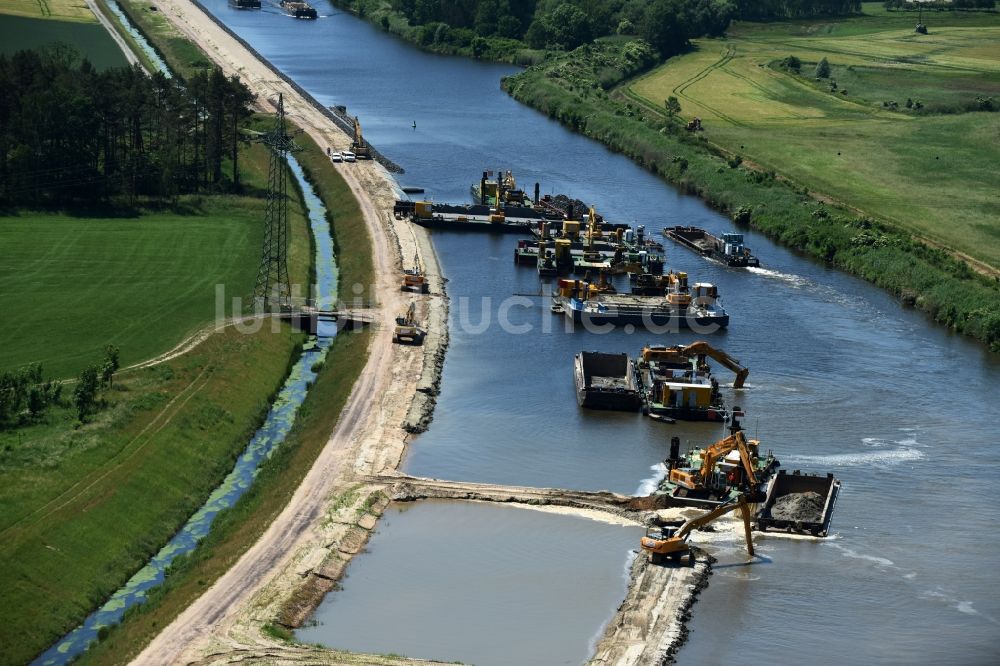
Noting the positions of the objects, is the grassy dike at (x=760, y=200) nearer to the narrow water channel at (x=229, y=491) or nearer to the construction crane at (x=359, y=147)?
the construction crane at (x=359, y=147)

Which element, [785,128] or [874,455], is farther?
[785,128]

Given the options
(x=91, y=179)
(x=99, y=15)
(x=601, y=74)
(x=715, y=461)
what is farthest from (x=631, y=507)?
(x=99, y=15)

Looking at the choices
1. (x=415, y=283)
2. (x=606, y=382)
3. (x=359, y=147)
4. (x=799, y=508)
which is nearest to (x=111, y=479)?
(x=606, y=382)

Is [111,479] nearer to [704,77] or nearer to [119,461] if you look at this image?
[119,461]

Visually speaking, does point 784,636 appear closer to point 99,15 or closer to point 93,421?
point 93,421

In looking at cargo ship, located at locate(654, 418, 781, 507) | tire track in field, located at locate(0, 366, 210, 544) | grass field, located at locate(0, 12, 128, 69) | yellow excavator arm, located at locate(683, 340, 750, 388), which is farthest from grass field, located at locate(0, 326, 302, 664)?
grass field, located at locate(0, 12, 128, 69)

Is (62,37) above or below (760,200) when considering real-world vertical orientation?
above

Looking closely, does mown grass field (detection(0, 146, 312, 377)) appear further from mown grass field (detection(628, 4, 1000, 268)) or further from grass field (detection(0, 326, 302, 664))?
mown grass field (detection(628, 4, 1000, 268))
